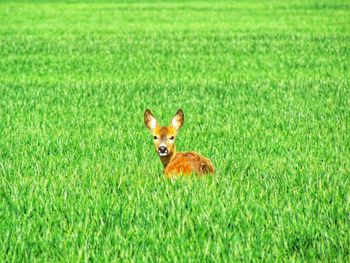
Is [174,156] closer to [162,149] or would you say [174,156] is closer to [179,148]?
[162,149]

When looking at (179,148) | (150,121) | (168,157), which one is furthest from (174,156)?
(179,148)

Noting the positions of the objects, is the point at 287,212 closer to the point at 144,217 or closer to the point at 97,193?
the point at 144,217

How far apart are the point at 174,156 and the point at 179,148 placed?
6.28ft

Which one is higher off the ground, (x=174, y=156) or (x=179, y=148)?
(x=174, y=156)

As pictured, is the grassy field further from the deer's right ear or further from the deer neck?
the deer's right ear

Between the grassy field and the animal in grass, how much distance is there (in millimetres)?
144

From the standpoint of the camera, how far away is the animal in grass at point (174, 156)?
6043mm

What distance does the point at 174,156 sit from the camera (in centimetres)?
630

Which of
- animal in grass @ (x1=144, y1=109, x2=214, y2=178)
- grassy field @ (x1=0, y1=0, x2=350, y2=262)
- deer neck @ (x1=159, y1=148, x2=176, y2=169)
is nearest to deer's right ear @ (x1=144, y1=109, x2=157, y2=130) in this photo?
animal in grass @ (x1=144, y1=109, x2=214, y2=178)

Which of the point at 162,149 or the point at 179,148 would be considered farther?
the point at 179,148

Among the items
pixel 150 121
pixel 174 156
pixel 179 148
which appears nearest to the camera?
pixel 174 156

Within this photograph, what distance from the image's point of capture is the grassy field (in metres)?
4.70

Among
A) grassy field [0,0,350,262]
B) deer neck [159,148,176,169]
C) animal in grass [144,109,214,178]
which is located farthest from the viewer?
deer neck [159,148,176,169]

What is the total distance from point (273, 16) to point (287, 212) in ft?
109
